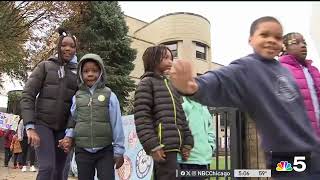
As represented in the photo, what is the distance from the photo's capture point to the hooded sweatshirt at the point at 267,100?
234 centimetres

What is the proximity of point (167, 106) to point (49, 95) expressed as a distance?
123 centimetres

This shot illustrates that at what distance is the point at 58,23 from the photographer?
16453 millimetres

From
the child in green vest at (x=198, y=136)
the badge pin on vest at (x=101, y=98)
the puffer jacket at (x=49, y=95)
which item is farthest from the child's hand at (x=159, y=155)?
the puffer jacket at (x=49, y=95)

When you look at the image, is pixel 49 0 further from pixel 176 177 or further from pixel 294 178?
pixel 294 178

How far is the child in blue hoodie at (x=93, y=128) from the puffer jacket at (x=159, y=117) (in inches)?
17.5

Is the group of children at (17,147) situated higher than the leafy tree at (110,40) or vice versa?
the leafy tree at (110,40)

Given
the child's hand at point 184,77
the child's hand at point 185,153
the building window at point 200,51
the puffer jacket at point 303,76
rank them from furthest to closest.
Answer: the building window at point 200,51 < the child's hand at point 185,153 < the puffer jacket at point 303,76 < the child's hand at point 184,77

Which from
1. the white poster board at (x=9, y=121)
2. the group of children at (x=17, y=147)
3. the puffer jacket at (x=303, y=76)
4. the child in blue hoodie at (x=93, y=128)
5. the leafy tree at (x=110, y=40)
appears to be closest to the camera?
the puffer jacket at (x=303, y=76)

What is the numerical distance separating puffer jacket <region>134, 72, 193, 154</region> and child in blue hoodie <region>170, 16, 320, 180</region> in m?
1.19

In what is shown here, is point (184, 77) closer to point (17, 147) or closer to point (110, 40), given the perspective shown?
point (17, 147)

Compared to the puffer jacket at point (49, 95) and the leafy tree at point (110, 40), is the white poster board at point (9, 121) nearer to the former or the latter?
the leafy tree at point (110, 40)

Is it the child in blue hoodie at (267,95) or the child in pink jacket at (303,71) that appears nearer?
the child in blue hoodie at (267,95)

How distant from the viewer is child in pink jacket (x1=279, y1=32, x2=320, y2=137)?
9.59 feet

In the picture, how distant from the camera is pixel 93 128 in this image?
398 cm
